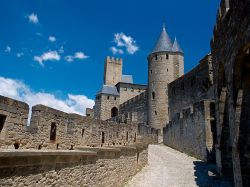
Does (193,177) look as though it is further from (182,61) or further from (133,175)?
(182,61)

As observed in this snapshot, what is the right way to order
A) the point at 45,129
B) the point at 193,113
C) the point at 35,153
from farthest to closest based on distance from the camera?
the point at 193,113
the point at 45,129
the point at 35,153

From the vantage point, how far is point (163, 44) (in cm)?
3759

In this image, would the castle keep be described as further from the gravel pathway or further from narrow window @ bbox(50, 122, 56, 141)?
narrow window @ bbox(50, 122, 56, 141)

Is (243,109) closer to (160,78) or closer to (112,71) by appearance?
(160,78)

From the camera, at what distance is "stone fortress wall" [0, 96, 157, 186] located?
445 centimetres

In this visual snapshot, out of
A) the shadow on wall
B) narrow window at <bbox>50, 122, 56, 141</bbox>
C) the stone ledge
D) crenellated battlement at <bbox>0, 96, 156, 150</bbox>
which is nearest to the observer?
the stone ledge

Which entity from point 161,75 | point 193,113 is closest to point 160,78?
point 161,75

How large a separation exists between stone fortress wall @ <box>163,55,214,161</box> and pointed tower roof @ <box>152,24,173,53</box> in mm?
5906

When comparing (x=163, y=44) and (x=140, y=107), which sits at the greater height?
(x=163, y=44)

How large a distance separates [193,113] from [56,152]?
38.5 ft

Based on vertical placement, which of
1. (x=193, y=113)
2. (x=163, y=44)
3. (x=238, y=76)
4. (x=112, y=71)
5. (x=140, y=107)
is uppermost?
(x=112, y=71)

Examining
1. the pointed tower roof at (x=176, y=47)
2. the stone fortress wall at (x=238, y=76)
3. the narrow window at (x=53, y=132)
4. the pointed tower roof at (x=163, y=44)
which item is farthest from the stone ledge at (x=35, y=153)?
the pointed tower roof at (x=176, y=47)

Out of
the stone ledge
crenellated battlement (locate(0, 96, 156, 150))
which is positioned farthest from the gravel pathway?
the stone ledge

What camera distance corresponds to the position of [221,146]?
31.2 ft
